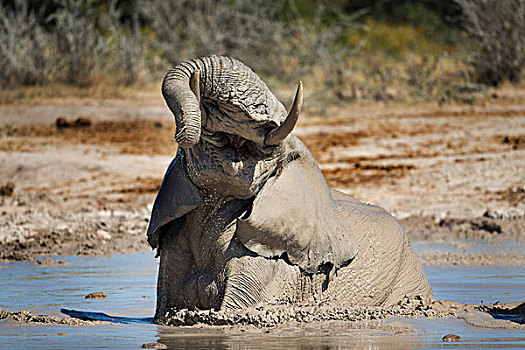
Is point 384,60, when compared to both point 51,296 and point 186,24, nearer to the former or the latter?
point 186,24

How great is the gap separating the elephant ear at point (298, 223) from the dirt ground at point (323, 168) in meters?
3.40

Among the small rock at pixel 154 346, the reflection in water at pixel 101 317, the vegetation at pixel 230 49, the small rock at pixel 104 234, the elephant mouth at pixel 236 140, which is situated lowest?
the vegetation at pixel 230 49

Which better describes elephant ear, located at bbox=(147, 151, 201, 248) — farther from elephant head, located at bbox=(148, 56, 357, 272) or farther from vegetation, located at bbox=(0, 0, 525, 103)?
vegetation, located at bbox=(0, 0, 525, 103)

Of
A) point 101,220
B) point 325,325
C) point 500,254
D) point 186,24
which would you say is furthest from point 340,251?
point 186,24

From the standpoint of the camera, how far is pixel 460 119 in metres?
14.5

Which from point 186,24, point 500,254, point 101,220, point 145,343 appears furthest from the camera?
point 186,24

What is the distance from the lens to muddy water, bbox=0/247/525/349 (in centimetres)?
466

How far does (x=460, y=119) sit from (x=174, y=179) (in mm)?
10374

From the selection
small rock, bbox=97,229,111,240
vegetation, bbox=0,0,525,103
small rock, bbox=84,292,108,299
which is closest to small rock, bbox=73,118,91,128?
vegetation, bbox=0,0,525,103

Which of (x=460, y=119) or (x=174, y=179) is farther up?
(x=174, y=179)

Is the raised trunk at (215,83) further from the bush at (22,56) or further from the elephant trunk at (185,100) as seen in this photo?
the bush at (22,56)

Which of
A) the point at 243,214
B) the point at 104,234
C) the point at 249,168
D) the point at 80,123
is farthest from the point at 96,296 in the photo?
the point at 80,123

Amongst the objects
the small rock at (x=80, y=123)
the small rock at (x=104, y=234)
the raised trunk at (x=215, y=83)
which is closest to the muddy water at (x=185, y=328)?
the raised trunk at (x=215, y=83)

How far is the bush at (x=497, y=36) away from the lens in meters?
17.3
